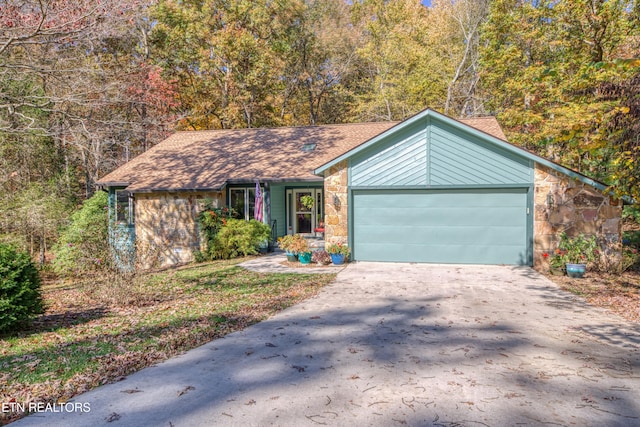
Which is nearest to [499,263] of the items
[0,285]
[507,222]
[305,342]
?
[507,222]

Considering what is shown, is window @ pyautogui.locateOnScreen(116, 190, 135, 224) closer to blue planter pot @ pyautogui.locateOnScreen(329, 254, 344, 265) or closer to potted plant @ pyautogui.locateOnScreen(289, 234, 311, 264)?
potted plant @ pyautogui.locateOnScreen(289, 234, 311, 264)

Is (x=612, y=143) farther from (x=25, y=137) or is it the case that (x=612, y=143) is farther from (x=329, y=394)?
(x=25, y=137)

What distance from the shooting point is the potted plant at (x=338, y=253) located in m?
12.0

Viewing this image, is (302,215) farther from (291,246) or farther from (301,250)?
(301,250)

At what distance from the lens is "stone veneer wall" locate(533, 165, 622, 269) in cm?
1050

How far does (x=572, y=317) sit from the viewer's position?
6.54 metres

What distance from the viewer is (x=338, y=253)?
1202cm

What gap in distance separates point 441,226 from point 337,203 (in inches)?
126

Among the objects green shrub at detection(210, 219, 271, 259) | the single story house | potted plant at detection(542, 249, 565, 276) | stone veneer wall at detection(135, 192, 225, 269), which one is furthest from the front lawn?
potted plant at detection(542, 249, 565, 276)

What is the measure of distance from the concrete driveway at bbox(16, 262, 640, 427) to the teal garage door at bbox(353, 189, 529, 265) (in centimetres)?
445

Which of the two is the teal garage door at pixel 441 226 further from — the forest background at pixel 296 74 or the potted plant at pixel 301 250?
the forest background at pixel 296 74

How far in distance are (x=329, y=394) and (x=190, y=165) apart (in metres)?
14.6

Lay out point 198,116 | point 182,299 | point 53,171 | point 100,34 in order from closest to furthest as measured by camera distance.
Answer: point 182,299 < point 100,34 < point 53,171 < point 198,116

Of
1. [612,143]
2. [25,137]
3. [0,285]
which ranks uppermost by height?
[25,137]
